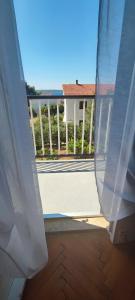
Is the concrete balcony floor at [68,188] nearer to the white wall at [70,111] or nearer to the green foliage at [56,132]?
the green foliage at [56,132]

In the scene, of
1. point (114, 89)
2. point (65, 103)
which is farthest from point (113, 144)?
point (65, 103)

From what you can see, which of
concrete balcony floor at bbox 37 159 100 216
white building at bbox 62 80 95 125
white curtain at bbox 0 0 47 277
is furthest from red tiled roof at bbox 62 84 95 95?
white curtain at bbox 0 0 47 277

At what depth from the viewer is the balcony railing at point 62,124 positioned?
6.43 feet

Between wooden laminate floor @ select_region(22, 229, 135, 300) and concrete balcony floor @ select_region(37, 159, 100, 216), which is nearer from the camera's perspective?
wooden laminate floor @ select_region(22, 229, 135, 300)

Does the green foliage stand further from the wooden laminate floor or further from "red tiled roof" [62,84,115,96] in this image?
the wooden laminate floor

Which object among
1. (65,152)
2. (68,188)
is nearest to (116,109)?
(68,188)

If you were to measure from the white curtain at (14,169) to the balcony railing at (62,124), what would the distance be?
45.9 inches

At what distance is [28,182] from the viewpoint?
796 mm

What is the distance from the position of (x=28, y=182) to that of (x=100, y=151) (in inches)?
15.1

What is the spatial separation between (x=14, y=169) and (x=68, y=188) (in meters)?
1.11

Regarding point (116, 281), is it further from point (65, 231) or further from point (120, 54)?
point (120, 54)

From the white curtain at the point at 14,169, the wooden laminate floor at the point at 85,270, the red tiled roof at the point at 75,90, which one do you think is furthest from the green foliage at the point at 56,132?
the white curtain at the point at 14,169

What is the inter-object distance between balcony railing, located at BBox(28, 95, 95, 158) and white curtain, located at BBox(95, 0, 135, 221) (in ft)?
3.68

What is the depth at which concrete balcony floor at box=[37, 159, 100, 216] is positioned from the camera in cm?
153
